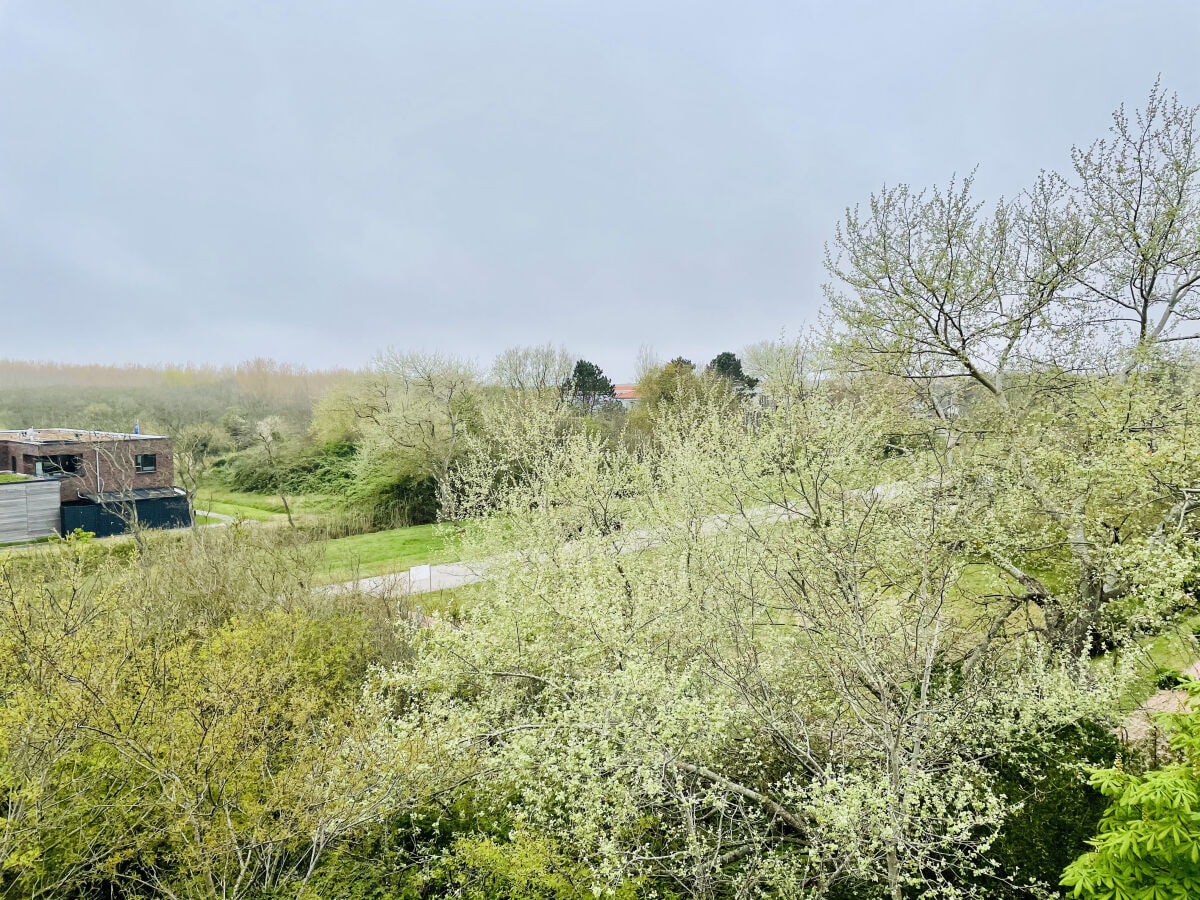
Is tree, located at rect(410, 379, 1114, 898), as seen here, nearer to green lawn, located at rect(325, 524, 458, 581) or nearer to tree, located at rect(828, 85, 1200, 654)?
tree, located at rect(828, 85, 1200, 654)

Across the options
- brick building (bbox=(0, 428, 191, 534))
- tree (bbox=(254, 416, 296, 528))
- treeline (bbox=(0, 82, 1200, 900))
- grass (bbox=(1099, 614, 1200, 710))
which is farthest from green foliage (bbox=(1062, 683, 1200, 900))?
tree (bbox=(254, 416, 296, 528))

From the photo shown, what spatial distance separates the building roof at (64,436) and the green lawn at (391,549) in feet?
38.5

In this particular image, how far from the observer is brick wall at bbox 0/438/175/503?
23516 mm

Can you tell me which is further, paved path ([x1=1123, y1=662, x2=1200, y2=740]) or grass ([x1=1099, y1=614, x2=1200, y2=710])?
paved path ([x1=1123, y1=662, x2=1200, y2=740])

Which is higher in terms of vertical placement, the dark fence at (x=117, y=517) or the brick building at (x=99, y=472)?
the brick building at (x=99, y=472)

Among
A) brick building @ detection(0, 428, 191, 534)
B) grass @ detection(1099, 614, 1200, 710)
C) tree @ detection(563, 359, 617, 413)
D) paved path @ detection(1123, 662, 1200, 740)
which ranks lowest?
paved path @ detection(1123, 662, 1200, 740)

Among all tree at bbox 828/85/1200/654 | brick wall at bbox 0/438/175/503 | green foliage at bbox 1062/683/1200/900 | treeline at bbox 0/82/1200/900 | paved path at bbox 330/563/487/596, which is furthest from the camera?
brick wall at bbox 0/438/175/503

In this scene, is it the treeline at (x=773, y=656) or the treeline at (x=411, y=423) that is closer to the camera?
the treeline at (x=773, y=656)

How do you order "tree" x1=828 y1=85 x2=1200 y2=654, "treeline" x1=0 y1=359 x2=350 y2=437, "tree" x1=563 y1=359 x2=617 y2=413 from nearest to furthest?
"tree" x1=828 y1=85 x2=1200 y2=654, "treeline" x1=0 y1=359 x2=350 y2=437, "tree" x1=563 y1=359 x2=617 y2=413

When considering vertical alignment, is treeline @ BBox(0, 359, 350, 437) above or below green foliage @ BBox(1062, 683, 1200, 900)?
above

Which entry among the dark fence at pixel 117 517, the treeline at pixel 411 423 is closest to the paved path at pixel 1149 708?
the treeline at pixel 411 423

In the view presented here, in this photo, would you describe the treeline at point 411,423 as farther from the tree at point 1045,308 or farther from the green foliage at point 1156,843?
the green foliage at point 1156,843

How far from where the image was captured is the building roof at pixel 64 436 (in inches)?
966

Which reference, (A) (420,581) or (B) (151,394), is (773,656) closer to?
(A) (420,581)
